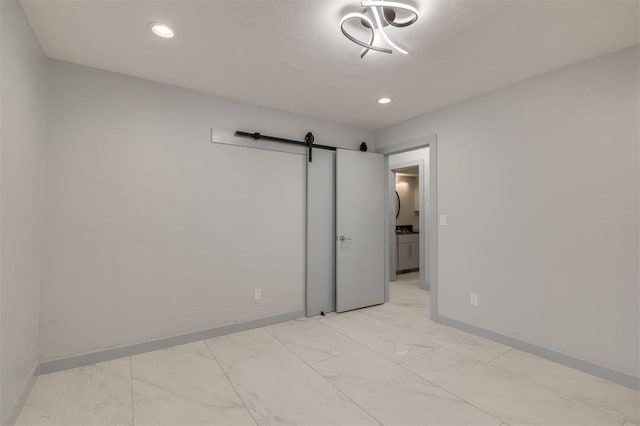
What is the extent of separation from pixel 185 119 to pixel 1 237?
→ 1.72m

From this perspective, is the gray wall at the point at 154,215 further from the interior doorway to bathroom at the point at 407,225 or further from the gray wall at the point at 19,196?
the interior doorway to bathroom at the point at 407,225

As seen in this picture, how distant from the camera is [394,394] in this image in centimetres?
203

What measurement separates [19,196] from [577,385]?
3958mm

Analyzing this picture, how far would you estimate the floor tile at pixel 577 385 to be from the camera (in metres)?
1.91

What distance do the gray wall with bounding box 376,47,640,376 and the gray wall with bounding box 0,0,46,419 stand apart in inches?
141

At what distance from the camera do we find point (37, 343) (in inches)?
89.0

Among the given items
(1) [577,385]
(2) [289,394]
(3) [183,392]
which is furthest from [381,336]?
(3) [183,392]

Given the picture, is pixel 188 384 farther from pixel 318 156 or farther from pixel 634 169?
pixel 634 169

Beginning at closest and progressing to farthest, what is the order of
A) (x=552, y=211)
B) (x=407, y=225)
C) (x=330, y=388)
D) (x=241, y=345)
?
(x=330, y=388) → (x=552, y=211) → (x=241, y=345) → (x=407, y=225)

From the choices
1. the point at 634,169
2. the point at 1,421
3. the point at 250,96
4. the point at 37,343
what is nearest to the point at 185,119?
the point at 250,96

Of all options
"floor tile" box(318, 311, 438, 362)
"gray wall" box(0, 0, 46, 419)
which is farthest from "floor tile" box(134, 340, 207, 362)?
"floor tile" box(318, 311, 438, 362)

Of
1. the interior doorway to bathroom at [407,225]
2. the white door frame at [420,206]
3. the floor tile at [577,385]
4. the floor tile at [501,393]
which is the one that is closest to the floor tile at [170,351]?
the floor tile at [501,393]

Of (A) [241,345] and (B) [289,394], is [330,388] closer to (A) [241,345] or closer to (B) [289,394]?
(B) [289,394]

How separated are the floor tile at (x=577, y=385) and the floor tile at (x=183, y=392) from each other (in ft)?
6.86
